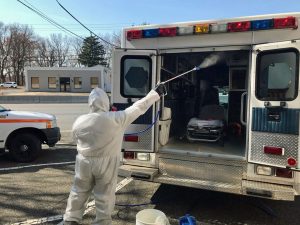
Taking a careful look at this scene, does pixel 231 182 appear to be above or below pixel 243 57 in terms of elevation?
below

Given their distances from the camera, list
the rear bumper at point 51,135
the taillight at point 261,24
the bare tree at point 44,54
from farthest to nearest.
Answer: the bare tree at point 44,54 → the rear bumper at point 51,135 → the taillight at point 261,24

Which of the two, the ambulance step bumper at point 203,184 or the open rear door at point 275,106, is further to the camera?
the ambulance step bumper at point 203,184

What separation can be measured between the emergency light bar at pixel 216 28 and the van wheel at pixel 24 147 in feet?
12.9

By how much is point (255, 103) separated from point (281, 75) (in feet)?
1.59

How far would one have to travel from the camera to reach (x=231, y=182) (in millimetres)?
5141

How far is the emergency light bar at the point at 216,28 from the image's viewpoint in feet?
15.3

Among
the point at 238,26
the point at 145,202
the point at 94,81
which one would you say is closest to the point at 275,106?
the point at 238,26

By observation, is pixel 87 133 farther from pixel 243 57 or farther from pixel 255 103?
pixel 243 57

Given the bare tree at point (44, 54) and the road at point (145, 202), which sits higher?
the bare tree at point (44, 54)

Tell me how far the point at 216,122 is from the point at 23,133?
4.36 metres

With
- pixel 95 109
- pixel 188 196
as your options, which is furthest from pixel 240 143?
pixel 95 109

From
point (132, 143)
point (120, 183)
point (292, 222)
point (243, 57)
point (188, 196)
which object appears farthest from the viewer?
point (243, 57)

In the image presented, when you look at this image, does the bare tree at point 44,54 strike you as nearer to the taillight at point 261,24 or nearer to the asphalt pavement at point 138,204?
the asphalt pavement at point 138,204

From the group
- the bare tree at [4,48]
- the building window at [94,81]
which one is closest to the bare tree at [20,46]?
the bare tree at [4,48]
